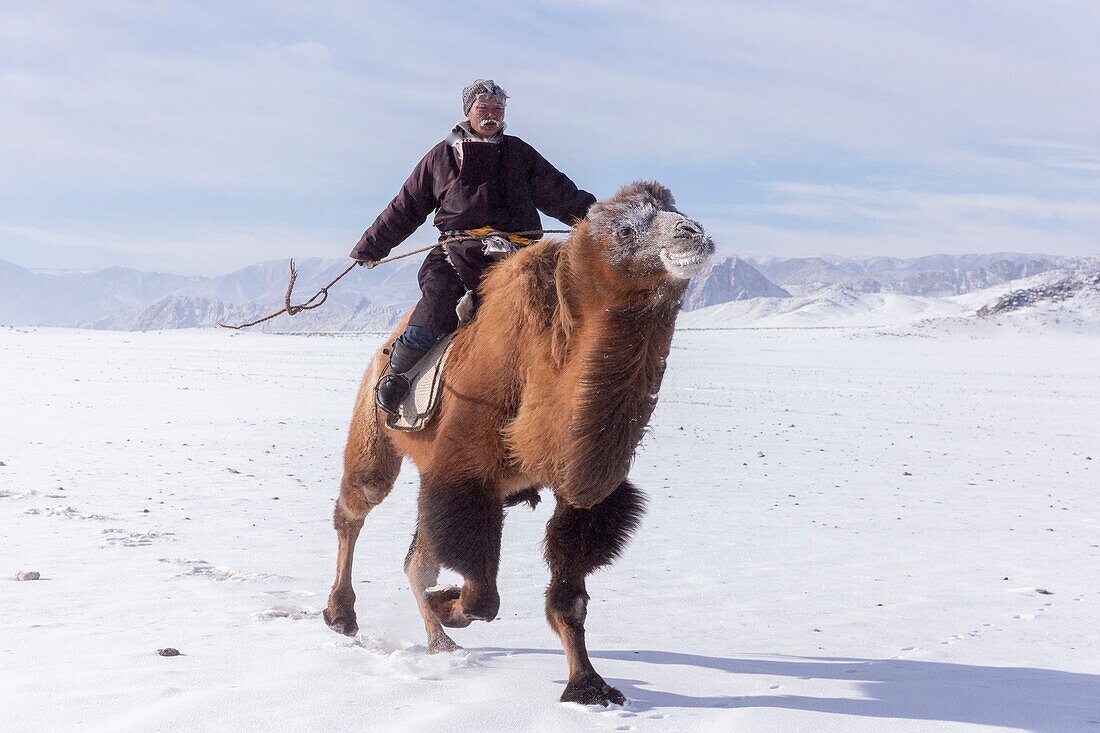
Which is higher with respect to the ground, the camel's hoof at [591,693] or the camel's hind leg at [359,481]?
the camel's hind leg at [359,481]

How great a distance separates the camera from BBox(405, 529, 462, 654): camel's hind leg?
5.02 metres

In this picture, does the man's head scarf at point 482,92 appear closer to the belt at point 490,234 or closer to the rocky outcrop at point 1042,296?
the belt at point 490,234

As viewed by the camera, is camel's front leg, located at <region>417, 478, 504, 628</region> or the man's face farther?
the man's face

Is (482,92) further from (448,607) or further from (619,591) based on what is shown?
(619,591)

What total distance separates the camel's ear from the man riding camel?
81 cm

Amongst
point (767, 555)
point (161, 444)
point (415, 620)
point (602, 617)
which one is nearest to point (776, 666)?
point (602, 617)

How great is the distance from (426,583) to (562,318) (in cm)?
196

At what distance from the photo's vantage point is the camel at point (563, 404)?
3.88 meters

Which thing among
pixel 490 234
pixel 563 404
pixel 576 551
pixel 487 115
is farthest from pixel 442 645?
pixel 487 115

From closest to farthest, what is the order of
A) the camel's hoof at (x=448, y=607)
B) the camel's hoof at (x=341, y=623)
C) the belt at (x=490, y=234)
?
the camel's hoof at (x=448, y=607) → the belt at (x=490, y=234) → the camel's hoof at (x=341, y=623)

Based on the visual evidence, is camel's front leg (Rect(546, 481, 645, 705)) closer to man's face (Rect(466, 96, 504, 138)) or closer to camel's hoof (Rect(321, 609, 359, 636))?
camel's hoof (Rect(321, 609, 359, 636))

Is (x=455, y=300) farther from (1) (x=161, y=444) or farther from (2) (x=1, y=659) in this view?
(1) (x=161, y=444)

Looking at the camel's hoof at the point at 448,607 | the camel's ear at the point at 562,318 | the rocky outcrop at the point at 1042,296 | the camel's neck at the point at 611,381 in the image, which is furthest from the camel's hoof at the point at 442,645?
the rocky outcrop at the point at 1042,296

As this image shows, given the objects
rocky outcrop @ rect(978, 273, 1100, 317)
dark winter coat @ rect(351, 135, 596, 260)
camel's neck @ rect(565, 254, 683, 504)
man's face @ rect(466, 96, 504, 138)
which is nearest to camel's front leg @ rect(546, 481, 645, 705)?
camel's neck @ rect(565, 254, 683, 504)
